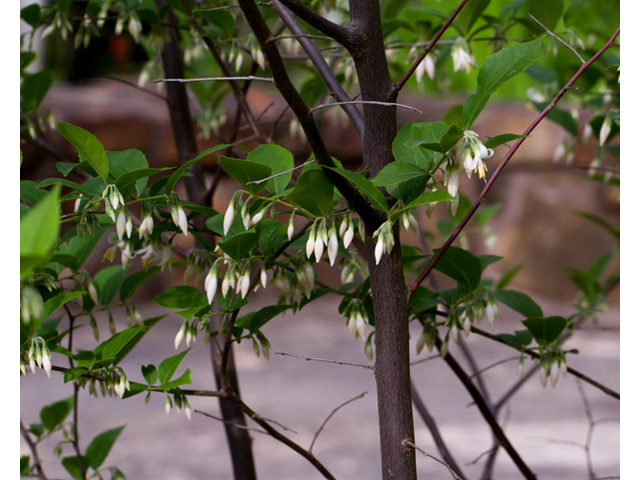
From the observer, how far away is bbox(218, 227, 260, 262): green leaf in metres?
0.53

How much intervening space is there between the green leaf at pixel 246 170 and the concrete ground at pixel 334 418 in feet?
3.70

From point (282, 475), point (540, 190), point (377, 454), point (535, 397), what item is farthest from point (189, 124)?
point (540, 190)

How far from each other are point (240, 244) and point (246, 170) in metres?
0.07

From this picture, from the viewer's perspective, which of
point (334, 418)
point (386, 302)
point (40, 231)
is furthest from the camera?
point (334, 418)

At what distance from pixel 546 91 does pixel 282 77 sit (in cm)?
91

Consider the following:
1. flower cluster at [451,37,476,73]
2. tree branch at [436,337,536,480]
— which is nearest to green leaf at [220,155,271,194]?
tree branch at [436,337,536,480]

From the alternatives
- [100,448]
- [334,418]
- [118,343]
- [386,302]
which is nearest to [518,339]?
[386,302]

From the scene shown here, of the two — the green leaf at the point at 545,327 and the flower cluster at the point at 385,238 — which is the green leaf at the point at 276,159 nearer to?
the flower cluster at the point at 385,238

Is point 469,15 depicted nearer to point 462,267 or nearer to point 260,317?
point 462,267

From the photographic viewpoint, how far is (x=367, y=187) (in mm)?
462

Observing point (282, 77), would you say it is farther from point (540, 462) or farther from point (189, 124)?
point (540, 462)

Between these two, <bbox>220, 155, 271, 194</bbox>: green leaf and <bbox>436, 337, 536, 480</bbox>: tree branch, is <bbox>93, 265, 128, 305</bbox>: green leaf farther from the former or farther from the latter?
<bbox>436, 337, 536, 480</bbox>: tree branch

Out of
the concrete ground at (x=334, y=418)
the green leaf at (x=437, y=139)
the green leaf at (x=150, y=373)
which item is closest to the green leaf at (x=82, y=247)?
the green leaf at (x=150, y=373)

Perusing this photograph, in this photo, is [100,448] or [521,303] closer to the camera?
[521,303]
